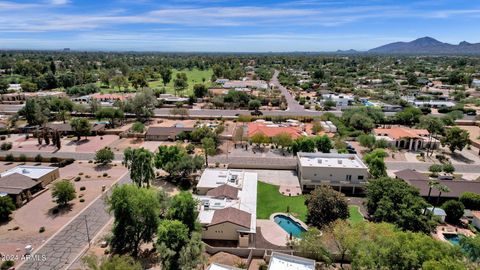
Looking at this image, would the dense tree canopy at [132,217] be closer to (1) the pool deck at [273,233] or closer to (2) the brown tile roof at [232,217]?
(2) the brown tile roof at [232,217]

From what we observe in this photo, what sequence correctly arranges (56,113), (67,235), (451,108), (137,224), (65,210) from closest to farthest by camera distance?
(137,224) < (67,235) < (65,210) < (56,113) < (451,108)

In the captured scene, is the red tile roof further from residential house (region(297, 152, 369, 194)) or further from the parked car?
residential house (region(297, 152, 369, 194))

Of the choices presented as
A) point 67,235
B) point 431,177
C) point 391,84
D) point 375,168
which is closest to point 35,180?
point 67,235

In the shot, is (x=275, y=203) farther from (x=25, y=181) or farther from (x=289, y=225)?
(x=25, y=181)

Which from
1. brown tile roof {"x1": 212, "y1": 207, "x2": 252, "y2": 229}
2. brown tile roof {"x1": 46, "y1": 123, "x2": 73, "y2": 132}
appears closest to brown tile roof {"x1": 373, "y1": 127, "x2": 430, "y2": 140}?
brown tile roof {"x1": 212, "y1": 207, "x2": 252, "y2": 229}

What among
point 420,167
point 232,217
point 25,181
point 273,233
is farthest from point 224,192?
point 420,167

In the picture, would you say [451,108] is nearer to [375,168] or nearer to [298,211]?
[375,168]
